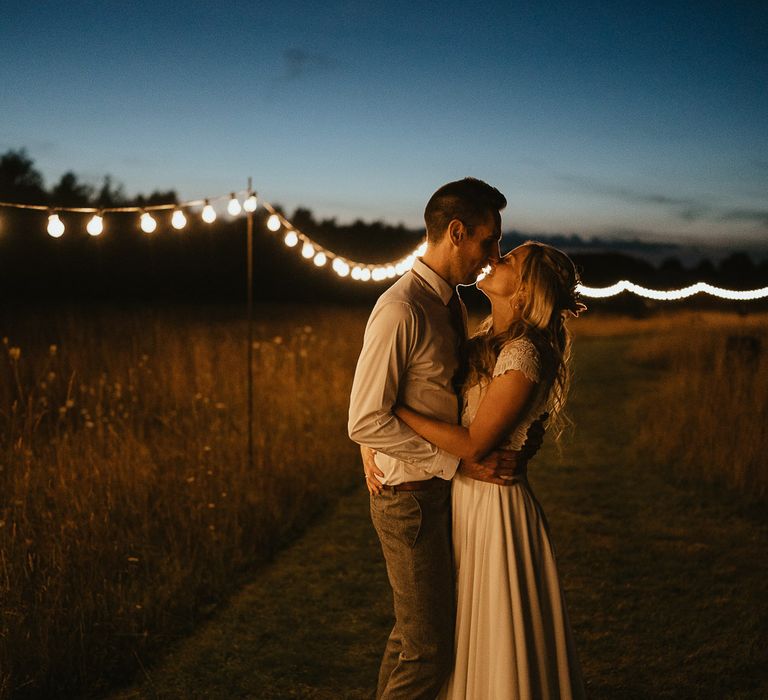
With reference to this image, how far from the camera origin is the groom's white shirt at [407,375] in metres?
2.33

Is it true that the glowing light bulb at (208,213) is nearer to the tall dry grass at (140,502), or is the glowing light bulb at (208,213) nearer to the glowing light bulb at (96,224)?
the glowing light bulb at (96,224)

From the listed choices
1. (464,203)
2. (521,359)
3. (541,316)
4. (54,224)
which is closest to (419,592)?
(521,359)

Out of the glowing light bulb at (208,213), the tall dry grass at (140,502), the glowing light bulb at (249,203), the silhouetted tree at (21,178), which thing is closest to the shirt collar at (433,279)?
the tall dry grass at (140,502)

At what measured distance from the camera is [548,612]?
2553mm

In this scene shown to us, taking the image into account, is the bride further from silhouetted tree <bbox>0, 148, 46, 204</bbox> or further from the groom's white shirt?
silhouetted tree <bbox>0, 148, 46, 204</bbox>

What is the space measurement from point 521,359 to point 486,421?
0.77 ft

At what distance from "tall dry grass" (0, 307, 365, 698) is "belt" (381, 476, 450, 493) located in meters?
1.97

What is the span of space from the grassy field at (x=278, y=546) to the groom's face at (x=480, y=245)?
227 cm

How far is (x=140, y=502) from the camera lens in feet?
16.8

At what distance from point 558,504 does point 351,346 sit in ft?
20.6

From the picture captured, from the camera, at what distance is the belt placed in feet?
8.14

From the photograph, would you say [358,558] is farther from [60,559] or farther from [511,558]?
[511,558]

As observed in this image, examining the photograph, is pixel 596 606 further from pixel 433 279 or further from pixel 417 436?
pixel 433 279

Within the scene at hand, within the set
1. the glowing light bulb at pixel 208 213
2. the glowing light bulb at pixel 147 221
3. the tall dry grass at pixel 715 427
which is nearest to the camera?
the glowing light bulb at pixel 147 221
